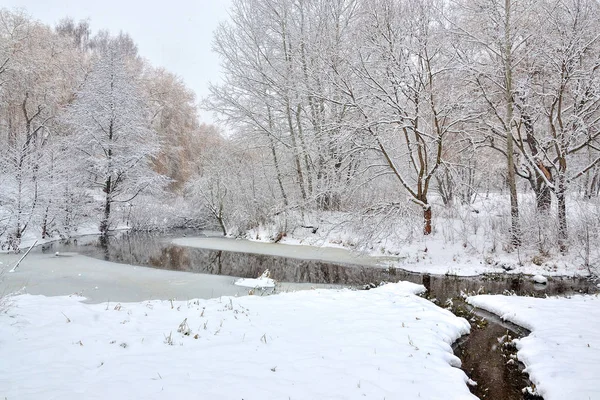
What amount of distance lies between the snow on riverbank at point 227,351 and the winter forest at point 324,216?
0.03 meters

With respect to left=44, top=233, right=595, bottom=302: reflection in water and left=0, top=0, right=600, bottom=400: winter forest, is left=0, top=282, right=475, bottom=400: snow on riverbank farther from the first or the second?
left=44, top=233, right=595, bottom=302: reflection in water

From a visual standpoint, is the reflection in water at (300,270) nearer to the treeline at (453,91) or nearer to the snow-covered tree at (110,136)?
the treeline at (453,91)

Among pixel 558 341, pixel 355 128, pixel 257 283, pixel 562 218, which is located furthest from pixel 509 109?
pixel 257 283

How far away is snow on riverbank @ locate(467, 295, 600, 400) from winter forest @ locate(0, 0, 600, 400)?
3 centimetres

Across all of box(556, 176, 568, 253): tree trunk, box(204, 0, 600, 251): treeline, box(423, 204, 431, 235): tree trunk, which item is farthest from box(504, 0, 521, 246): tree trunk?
box(423, 204, 431, 235): tree trunk

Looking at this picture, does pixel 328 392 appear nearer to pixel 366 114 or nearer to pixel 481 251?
pixel 481 251

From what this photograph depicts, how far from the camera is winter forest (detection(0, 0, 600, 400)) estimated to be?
402cm

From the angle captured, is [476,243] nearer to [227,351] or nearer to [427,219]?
[427,219]

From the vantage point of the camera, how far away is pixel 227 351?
13.5 ft

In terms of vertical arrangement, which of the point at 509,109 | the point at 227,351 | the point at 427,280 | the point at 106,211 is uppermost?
the point at 509,109

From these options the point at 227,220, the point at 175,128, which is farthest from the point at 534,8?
the point at 175,128

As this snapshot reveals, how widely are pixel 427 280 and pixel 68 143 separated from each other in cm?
1971

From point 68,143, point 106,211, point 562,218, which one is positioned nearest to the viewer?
point 562,218

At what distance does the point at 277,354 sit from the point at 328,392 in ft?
3.13
